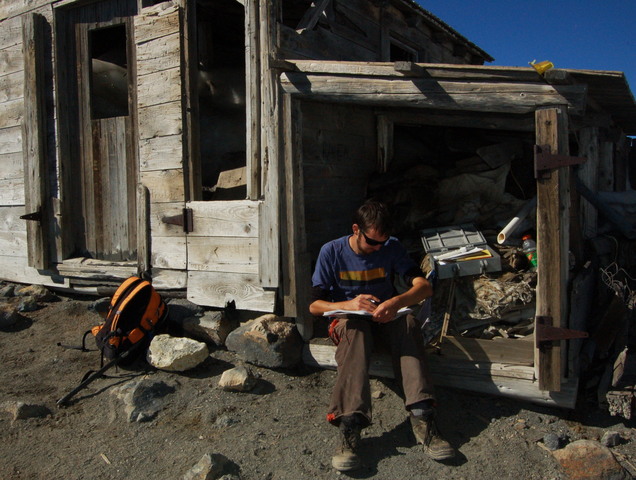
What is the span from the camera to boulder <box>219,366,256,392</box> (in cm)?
445

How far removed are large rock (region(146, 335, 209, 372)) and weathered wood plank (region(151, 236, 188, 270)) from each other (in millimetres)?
966

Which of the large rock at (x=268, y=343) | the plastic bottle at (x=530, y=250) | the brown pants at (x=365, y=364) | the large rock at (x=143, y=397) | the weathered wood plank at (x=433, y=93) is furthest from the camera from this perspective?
the plastic bottle at (x=530, y=250)

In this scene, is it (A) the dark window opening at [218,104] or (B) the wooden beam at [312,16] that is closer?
(B) the wooden beam at [312,16]

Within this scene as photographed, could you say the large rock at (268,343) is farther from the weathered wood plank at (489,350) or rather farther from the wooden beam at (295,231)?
the weathered wood plank at (489,350)

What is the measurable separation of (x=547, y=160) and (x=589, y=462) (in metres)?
1.96

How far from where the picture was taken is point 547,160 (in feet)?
12.5

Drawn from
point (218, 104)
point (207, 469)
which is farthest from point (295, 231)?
point (218, 104)

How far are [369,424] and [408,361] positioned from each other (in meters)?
0.49

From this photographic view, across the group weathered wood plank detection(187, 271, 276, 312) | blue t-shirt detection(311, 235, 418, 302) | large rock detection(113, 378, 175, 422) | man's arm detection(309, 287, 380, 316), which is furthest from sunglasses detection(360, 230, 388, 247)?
large rock detection(113, 378, 175, 422)

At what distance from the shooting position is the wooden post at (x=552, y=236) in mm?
3814

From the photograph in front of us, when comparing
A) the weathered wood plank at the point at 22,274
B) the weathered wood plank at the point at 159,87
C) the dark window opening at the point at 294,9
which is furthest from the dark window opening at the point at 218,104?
the weathered wood plank at the point at 22,274

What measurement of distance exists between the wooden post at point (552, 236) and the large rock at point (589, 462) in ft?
1.53

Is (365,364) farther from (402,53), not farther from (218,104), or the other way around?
(402,53)

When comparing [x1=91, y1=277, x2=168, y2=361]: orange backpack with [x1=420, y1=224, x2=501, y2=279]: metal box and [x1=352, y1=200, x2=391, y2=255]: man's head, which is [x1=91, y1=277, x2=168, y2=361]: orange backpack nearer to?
[x1=352, y1=200, x2=391, y2=255]: man's head
